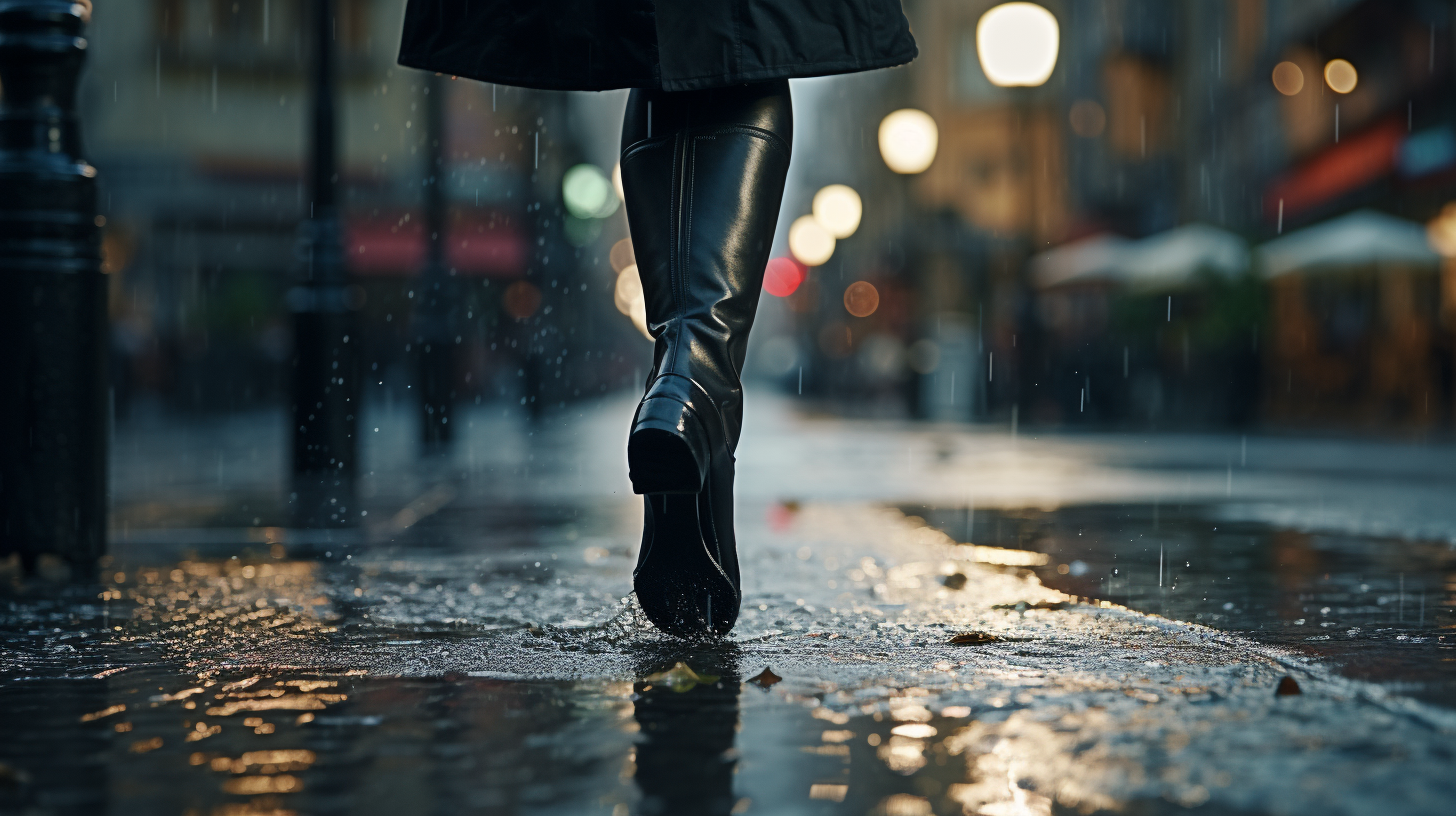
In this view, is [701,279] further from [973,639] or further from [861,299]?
[861,299]

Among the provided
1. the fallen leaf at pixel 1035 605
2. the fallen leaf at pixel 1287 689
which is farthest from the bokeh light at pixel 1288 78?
the fallen leaf at pixel 1287 689

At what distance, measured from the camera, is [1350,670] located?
8.09ft

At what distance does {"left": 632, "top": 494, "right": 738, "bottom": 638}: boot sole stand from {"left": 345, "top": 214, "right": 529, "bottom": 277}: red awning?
93.5ft

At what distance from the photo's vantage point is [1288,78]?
2861cm

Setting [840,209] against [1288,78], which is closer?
[840,209]

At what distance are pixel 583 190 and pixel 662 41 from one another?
786 inches

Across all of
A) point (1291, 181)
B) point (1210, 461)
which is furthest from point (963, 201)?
point (1210, 461)

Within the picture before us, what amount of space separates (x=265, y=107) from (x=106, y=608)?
28.2 meters

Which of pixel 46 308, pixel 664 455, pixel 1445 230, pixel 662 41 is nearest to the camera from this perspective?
pixel 664 455

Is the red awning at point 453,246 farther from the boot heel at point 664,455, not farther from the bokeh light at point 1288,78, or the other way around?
the boot heel at point 664,455

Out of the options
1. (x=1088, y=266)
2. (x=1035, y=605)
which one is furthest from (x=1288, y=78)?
(x=1035, y=605)

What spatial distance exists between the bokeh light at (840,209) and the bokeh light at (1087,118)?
16094 millimetres

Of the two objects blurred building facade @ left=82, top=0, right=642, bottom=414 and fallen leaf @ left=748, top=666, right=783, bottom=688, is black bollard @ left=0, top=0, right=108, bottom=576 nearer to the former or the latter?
fallen leaf @ left=748, top=666, right=783, bottom=688

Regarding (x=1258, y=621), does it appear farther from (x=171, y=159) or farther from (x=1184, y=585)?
(x=171, y=159)
